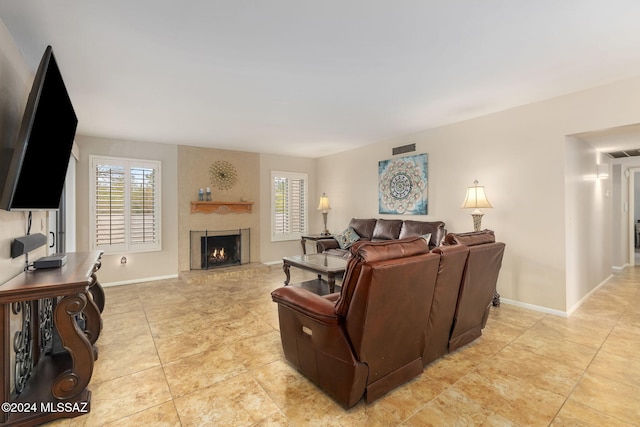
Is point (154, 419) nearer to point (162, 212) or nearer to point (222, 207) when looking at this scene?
point (162, 212)

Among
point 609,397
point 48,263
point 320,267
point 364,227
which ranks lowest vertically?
point 609,397

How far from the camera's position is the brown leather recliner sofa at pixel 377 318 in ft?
5.61

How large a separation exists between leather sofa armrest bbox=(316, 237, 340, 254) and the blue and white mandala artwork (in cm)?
110

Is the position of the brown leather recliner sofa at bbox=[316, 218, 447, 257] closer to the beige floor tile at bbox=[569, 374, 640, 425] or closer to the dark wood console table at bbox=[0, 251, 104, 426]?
the beige floor tile at bbox=[569, 374, 640, 425]

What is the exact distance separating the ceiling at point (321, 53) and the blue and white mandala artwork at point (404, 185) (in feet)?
3.37

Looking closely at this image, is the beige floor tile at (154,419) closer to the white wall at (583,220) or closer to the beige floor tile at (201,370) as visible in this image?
the beige floor tile at (201,370)

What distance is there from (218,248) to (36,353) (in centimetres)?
378

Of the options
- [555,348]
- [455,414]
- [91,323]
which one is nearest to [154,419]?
[91,323]

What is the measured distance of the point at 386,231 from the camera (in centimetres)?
511

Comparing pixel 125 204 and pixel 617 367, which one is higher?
pixel 125 204

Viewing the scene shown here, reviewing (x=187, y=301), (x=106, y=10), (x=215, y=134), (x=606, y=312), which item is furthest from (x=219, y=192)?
(x=606, y=312)

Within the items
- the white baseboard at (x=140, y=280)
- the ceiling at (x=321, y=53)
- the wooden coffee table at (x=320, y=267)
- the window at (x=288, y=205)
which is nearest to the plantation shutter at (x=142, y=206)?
the white baseboard at (x=140, y=280)

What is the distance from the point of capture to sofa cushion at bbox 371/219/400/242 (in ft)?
16.4

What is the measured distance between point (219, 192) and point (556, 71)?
5.46 meters
